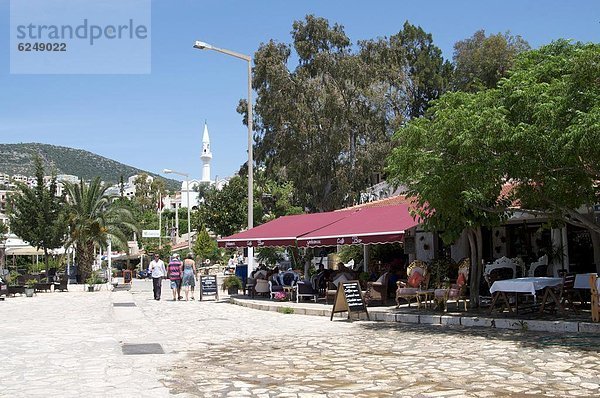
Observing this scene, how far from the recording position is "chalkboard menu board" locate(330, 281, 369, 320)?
1638 cm

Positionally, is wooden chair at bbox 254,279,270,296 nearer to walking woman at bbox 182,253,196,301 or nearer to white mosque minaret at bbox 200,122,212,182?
walking woman at bbox 182,253,196,301

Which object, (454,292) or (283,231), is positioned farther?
(283,231)

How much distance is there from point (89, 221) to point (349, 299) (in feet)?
93.0

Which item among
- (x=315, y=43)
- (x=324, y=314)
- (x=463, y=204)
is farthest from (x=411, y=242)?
(x=315, y=43)

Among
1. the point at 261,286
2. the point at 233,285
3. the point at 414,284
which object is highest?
the point at 414,284

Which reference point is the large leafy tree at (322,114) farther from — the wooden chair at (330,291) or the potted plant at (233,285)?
the wooden chair at (330,291)

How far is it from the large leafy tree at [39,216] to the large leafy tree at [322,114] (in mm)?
12880

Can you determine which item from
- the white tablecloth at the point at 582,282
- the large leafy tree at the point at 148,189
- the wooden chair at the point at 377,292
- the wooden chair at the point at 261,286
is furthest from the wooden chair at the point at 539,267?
the large leafy tree at the point at 148,189

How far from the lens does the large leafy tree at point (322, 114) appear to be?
40.6 metres

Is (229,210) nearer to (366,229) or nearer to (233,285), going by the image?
(233,285)

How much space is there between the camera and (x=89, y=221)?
41.1m

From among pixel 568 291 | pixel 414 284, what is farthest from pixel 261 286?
pixel 568 291

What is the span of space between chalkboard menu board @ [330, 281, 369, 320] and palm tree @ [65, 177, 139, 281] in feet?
90.3

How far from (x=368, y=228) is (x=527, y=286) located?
5719 millimetres
